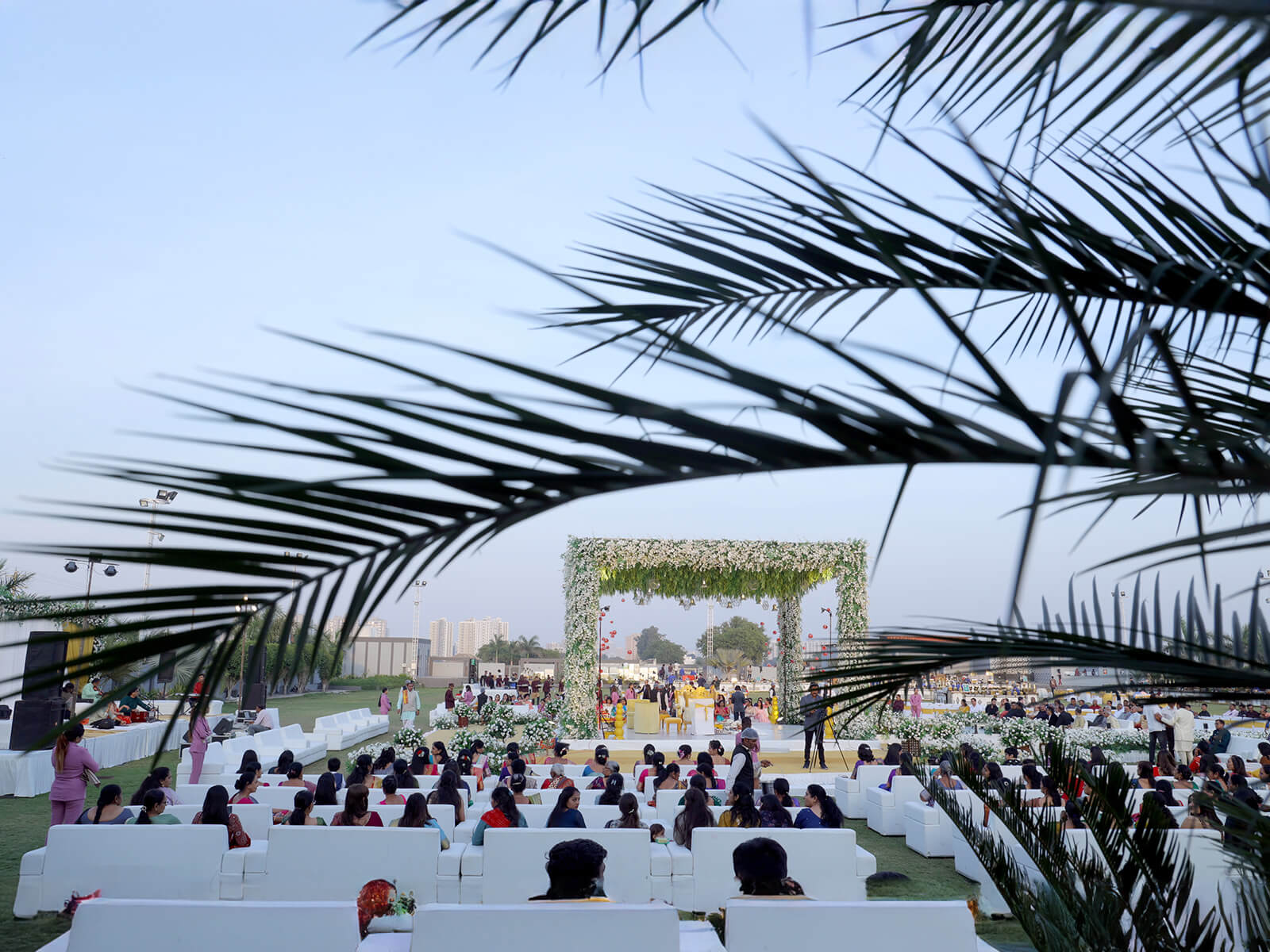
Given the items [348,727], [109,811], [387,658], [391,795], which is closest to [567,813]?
[391,795]

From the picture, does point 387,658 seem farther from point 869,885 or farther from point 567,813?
point 567,813

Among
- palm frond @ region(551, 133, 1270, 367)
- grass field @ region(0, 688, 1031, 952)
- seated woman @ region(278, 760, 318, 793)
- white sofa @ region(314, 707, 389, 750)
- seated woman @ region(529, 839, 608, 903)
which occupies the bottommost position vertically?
grass field @ region(0, 688, 1031, 952)

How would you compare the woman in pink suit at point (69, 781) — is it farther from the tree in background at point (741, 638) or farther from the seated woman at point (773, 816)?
the tree in background at point (741, 638)

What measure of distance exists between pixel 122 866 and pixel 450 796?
101 inches

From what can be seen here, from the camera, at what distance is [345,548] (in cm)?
134

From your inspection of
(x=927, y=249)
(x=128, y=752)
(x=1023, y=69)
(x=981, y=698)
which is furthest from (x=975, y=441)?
(x=981, y=698)

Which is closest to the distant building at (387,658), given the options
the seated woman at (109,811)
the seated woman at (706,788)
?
the seated woman at (706,788)

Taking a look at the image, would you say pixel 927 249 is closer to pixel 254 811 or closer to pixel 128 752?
pixel 254 811

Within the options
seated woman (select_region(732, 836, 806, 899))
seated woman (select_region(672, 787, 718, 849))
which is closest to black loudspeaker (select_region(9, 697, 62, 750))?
seated woman (select_region(672, 787, 718, 849))

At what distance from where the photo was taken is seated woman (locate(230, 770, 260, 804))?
8.63 m

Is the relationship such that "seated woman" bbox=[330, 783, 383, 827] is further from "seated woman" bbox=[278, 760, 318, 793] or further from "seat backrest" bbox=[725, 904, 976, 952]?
"seat backrest" bbox=[725, 904, 976, 952]

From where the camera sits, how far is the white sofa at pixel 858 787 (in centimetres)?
1232

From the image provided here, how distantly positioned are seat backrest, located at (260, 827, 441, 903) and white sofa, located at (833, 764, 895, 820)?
6.57 m

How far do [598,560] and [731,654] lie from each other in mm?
20838
